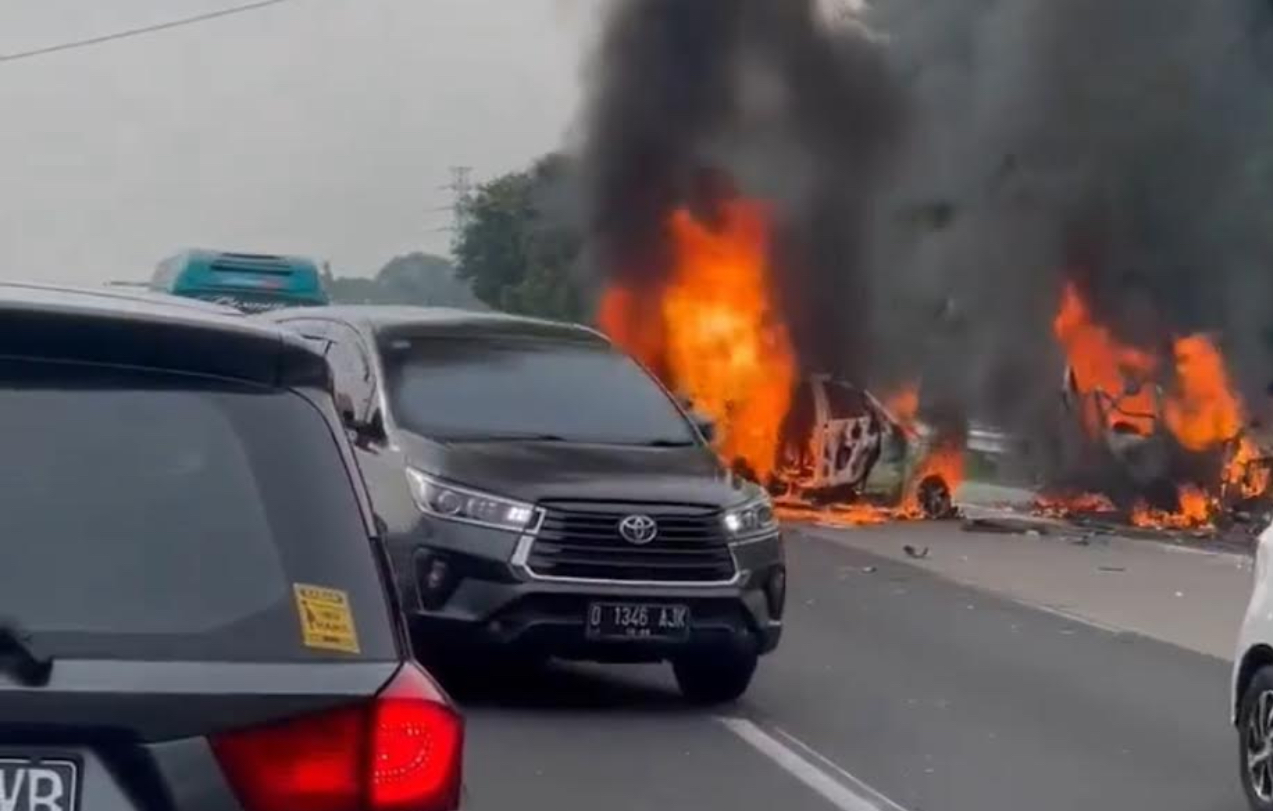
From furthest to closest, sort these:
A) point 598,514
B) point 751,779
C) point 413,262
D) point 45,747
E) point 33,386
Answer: point 413,262 < point 598,514 < point 751,779 < point 33,386 < point 45,747

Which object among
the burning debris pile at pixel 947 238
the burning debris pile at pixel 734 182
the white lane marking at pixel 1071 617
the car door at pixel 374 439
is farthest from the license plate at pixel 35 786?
the burning debris pile at pixel 734 182

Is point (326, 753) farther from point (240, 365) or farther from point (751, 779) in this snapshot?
point (751, 779)

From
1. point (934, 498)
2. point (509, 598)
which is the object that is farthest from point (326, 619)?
point (934, 498)

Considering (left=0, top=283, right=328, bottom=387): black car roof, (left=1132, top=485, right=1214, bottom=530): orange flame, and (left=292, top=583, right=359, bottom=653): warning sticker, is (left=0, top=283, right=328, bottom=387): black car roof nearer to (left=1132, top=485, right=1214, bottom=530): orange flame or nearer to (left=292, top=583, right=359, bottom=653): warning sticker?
(left=292, top=583, right=359, bottom=653): warning sticker

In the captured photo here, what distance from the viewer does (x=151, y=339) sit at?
4.23 meters

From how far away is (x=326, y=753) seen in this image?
4043 mm

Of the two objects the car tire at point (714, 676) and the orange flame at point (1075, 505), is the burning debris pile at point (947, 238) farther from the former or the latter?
the car tire at point (714, 676)

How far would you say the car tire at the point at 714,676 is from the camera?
12625 mm

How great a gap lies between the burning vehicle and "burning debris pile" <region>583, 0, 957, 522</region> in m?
0.98

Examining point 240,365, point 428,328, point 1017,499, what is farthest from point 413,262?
point 240,365

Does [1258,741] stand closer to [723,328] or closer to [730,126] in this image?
[723,328]

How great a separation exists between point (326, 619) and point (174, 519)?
0.31m

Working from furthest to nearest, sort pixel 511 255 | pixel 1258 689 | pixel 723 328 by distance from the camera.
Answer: pixel 511 255 < pixel 723 328 < pixel 1258 689

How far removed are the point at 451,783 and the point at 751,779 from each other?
657 centimetres
